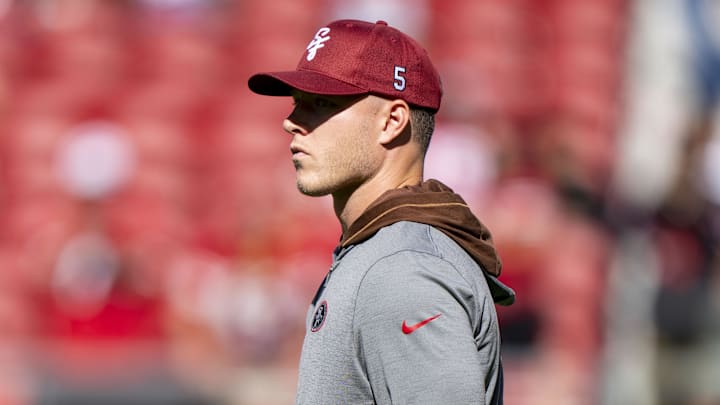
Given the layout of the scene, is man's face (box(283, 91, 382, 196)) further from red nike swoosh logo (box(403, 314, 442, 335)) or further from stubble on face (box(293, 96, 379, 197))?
red nike swoosh logo (box(403, 314, 442, 335))

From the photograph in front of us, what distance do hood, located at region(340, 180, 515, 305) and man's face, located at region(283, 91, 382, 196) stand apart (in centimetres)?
8

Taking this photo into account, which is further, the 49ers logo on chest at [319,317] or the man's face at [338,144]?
the man's face at [338,144]

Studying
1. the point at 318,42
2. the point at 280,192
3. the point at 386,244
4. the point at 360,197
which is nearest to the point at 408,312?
the point at 386,244

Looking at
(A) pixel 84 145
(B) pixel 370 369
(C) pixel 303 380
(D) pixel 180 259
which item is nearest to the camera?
(B) pixel 370 369

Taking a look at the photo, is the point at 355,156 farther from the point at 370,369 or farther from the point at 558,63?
the point at 558,63

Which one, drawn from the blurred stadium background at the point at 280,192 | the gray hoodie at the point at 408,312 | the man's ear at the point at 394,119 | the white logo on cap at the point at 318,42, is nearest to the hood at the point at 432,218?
the gray hoodie at the point at 408,312

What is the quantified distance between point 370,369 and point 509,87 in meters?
7.30

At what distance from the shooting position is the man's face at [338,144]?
233 centimetres

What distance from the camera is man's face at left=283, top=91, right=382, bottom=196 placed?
2332mm

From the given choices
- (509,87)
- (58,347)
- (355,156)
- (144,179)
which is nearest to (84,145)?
(144,179)

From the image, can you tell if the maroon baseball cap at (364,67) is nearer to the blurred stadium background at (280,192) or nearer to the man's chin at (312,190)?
the man's chin at (312,190)

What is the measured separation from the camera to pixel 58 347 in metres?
7.23

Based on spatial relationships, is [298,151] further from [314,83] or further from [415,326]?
[415,326]

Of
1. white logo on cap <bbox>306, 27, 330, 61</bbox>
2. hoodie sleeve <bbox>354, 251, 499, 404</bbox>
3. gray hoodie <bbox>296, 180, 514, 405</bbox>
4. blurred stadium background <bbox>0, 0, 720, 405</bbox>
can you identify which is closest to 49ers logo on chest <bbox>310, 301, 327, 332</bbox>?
gray hoodie <bbox>296, 180, 514, 405</bbox>
